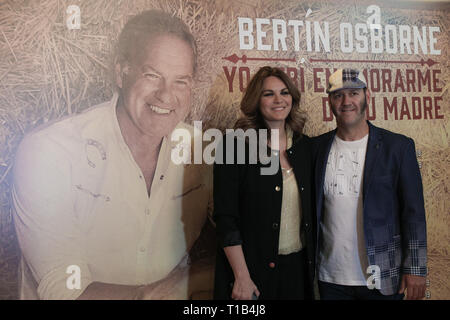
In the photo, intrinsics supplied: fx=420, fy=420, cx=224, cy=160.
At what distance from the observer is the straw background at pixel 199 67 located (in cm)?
237

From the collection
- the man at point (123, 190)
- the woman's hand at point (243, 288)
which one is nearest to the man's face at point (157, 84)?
the man at point (123, 190)

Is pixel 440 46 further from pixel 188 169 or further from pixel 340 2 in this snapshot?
pixel 188 169

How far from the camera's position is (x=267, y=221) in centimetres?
205

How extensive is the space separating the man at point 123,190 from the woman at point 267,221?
488 mm

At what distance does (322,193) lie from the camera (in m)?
2.16

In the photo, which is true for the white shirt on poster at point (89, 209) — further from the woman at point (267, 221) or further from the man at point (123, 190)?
the woman at point (267, 221)

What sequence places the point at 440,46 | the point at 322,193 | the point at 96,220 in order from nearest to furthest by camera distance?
the point at 322,193 → the point at 96,220 → the point at 440,46

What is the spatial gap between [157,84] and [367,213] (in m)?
1.36

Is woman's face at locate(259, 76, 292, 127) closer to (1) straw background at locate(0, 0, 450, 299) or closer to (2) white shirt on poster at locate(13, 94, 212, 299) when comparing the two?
(1) straw background at locate(0, 0, 450, 299)

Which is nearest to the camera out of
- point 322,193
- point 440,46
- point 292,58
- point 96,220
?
point 322,193
